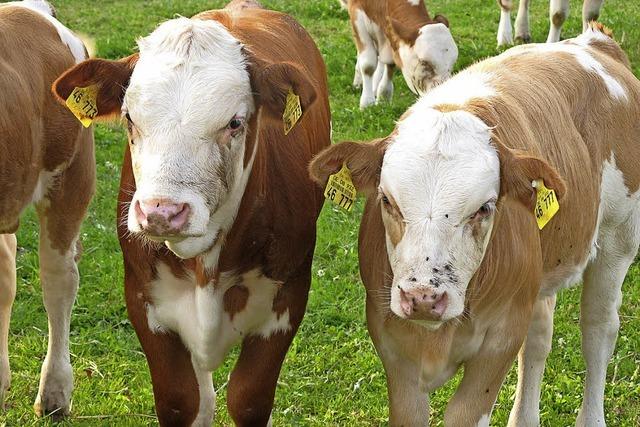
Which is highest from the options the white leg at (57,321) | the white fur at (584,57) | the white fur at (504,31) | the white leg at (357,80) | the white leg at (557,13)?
the white fur at (584,57)

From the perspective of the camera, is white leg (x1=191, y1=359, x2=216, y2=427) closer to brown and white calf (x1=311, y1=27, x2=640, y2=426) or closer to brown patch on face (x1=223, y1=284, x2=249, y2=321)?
brown patch on face (x1=223, y1=284, x2=249, y2=321)

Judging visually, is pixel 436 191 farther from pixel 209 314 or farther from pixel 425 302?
pixel 209 314

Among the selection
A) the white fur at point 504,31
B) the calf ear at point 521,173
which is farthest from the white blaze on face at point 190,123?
the white fur at point 504,31

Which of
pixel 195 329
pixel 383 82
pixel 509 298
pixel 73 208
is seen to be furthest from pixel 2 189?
pixel 383 82

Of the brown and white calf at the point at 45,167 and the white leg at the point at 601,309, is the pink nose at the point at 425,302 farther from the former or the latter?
the brown and white calf at the point at 45,167

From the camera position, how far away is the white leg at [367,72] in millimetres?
11312

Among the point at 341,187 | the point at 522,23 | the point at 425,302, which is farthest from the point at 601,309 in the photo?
the point at 522,23

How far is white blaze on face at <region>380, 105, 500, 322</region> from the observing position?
426cm

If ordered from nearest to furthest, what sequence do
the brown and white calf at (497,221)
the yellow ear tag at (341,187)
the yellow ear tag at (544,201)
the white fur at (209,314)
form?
the brown and white calf at (497,221), the yellow ear tag at (544,201), the yellow ear tag at (341,187), the white fur at (209,314)

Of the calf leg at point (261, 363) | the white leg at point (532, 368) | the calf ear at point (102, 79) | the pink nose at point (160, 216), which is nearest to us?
the pink nose at point (160, 216)

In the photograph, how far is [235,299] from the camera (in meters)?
5.11

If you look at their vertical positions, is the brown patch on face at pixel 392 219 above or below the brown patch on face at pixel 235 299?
above

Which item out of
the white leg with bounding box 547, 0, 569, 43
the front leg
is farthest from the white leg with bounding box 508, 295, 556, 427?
the white leg with bounding box 547, 0, 569, 43

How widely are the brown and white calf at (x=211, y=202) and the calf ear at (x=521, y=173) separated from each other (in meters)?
0.81
